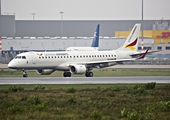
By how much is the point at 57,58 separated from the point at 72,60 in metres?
2.29

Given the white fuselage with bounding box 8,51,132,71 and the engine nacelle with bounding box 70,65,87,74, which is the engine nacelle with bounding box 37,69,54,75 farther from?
the engine nacelle with bounding box 70,65,87,74

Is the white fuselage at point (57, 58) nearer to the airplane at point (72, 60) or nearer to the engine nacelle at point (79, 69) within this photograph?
the airplane at point (72, 60)

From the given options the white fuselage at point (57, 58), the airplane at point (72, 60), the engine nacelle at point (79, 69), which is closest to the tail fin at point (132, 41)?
the airplane at point (72, 60)

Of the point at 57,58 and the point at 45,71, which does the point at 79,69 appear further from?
the point at 45,71

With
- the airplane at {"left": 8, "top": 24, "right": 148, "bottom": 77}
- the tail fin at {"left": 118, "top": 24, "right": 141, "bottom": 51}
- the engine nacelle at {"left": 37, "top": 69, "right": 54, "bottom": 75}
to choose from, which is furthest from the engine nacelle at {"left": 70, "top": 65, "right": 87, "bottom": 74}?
the tail fin at {"left": 118, "top": 24, "right": 141, "bottom": 51}

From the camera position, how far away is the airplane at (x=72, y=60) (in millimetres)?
63688

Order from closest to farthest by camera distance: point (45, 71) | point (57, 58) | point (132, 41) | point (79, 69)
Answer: point (79, 69)
point (57, 58)
point (45, 71)
point (132, 41)

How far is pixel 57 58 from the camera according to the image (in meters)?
65.8

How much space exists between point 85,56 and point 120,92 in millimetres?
26521

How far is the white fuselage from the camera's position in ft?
208

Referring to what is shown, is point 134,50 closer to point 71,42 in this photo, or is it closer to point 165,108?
point 165,108

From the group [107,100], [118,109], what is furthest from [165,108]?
[107,100]

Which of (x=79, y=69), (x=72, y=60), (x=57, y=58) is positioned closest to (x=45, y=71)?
(x=57, y=58)

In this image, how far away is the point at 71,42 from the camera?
137 m
